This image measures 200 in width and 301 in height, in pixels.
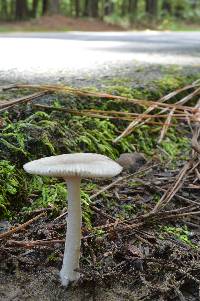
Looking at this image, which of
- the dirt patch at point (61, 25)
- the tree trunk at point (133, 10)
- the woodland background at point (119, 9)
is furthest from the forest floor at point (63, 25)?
the woodland background at point (119, 9)

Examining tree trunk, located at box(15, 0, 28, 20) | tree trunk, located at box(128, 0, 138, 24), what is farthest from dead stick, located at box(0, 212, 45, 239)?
tree trunk, located at box(15, 0, 28, 20)

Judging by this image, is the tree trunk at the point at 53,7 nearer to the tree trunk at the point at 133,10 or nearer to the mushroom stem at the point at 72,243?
the tree trunk at the point at 133,10

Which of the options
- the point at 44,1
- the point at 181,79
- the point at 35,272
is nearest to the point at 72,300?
the point at 35,272

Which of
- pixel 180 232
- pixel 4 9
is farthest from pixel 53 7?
pixel 180 232

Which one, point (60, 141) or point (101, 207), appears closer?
point (101, 207)

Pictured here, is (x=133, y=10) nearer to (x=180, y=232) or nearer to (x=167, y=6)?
(x=167, y=6)

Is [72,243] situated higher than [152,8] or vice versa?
[72,243]

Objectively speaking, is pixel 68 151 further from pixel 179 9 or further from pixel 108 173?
pixel 179 9
